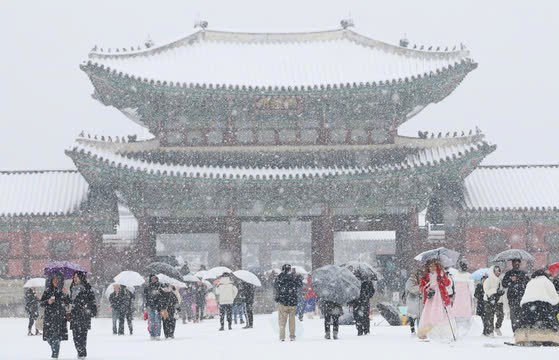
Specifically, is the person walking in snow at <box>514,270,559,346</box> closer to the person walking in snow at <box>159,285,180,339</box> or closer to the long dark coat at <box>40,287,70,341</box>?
the person walking in snow at <box>159,285,180,339</box>

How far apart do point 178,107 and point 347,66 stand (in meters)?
5.77

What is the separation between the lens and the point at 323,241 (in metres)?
28.4

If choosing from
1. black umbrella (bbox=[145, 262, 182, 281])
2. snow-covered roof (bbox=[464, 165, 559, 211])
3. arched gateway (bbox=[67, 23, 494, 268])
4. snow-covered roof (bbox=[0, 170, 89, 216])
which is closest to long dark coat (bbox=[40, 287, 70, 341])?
black umbrella (bbox=[145, 262, 182, 281])

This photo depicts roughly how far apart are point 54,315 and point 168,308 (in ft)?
15.3

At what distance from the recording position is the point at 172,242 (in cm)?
4941

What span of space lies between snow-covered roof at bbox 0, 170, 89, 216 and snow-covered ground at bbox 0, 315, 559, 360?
8.79m

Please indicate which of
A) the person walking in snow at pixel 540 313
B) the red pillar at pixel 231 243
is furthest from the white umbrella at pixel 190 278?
the person walking in snow at pixel 540 313

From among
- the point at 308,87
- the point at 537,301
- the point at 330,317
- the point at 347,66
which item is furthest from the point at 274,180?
→ the point at 537,301

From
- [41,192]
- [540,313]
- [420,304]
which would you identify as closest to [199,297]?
[41,192]

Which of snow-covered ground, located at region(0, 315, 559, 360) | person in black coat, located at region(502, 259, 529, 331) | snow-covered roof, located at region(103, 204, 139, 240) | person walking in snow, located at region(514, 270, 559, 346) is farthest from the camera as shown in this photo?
snow-covered roof, located at region(103, 204, 139, 240)

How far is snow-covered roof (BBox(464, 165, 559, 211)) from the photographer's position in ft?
99.0

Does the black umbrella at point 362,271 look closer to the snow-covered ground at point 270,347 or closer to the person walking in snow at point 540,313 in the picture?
the snow-covered ground at point 270,347

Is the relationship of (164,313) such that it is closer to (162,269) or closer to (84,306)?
(162,269)

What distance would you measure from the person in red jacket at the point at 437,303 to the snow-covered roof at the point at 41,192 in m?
16.2
